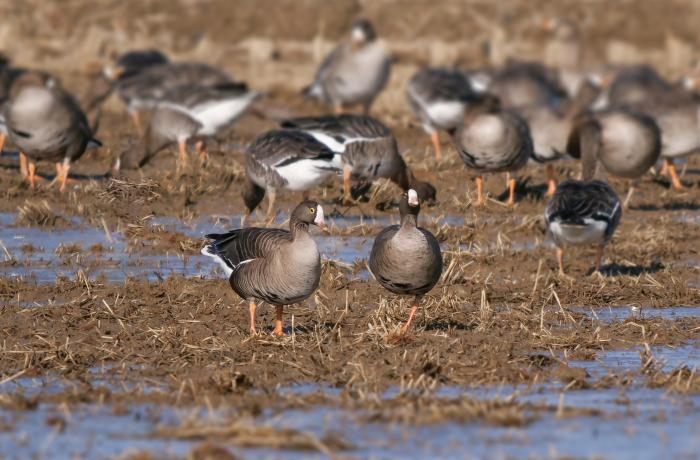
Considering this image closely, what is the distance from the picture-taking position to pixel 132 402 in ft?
24.3

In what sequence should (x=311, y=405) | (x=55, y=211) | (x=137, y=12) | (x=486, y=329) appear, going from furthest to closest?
1. (x=137, y=12)
2. (x=55, y=211)
3. (x=486, y=329)
4. (x=311, y=405)

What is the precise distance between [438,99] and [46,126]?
639 centimetres

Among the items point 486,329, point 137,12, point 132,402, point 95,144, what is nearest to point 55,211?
point 95,144

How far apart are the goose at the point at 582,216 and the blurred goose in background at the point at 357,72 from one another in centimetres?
1011

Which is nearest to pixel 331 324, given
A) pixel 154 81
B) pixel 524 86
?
pixel 154 81

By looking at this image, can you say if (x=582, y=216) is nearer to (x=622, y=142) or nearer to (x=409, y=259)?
(x=409, y=259)

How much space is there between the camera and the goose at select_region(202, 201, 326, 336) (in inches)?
353

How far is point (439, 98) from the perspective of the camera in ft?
64.3

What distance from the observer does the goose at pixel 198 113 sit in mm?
17750

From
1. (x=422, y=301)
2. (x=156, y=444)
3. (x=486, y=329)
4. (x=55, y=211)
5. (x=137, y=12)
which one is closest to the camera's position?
(x=156, y=444)

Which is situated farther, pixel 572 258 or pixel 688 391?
pixel 572 258

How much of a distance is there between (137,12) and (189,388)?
34.2 meters

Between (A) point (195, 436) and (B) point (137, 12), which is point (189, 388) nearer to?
(A) point (195, 436)

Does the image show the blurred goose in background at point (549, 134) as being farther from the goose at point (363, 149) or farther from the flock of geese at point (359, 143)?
the goose at point (363, 149)
